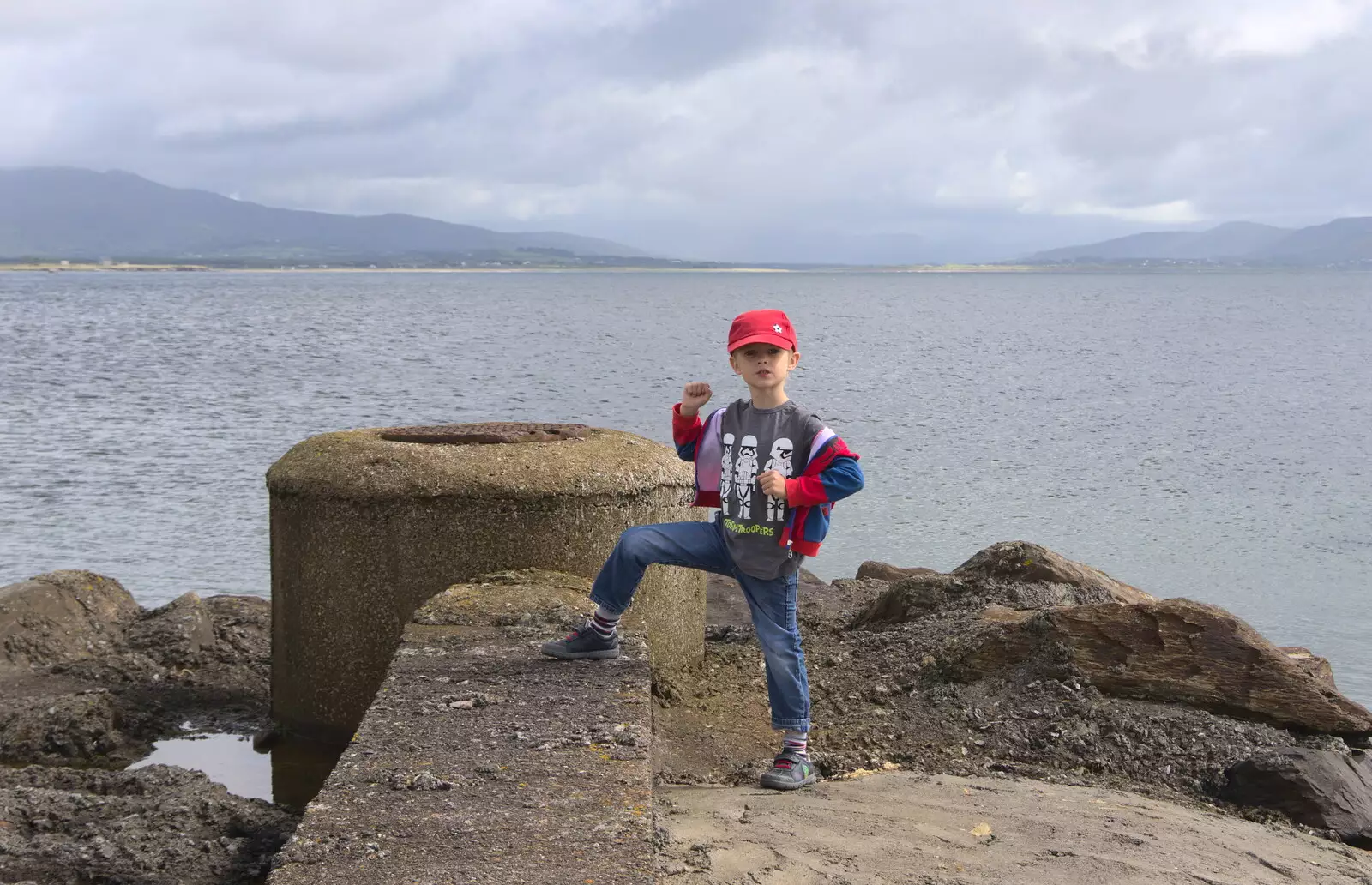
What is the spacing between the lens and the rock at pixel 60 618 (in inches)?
291

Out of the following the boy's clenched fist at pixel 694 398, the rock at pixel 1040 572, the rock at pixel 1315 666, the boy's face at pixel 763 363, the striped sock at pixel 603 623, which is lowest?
the rock at pixel 1315 666

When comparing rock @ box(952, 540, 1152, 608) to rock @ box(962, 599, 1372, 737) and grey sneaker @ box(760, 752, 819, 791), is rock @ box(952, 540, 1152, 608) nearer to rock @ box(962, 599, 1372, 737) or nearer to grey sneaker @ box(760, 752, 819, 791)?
rock @ box(962, 599, 1372, 737)

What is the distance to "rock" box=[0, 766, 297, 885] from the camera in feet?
14.1

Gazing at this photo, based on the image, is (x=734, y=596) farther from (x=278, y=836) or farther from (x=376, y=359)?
(x=376, y=359)

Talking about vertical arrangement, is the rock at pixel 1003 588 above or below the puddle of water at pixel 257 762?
above

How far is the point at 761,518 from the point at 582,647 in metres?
0.77

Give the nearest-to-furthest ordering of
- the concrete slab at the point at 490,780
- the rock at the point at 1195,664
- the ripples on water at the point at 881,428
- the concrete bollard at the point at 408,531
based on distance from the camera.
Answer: the concrete slab at the point at 490,780, the rock at the point at 1195,664, the concrete bollard at the point at 408,531, the ripples on water at the point at 881,428

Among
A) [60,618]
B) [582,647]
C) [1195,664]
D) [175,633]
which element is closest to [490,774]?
[582,647]

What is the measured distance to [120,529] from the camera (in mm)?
12633

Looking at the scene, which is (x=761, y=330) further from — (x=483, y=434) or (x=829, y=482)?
→ (x=483, y=434)

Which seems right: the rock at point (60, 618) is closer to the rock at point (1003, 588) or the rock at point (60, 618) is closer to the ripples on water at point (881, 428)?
the ripples on water at point (881, 428)

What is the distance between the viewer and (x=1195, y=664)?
5.84m

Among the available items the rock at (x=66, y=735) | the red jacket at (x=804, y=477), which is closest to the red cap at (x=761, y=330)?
the red jacket at (x=804, y=477)

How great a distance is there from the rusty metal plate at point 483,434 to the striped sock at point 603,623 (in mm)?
1741
